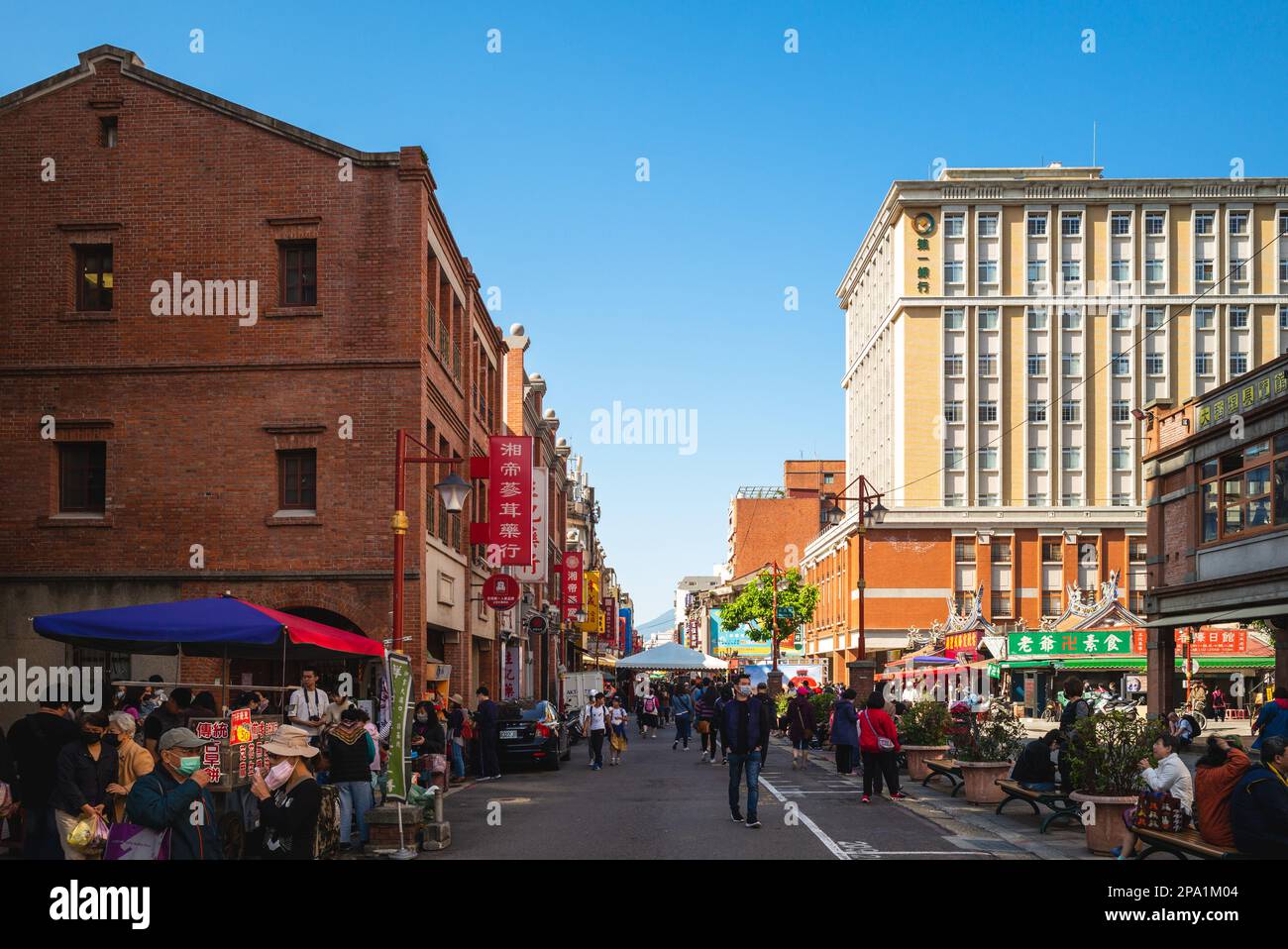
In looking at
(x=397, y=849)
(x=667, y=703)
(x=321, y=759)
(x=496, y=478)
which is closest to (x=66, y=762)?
(x=321, y=759)

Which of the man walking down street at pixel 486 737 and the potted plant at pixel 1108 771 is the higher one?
the potted plant at pixel 1108 771

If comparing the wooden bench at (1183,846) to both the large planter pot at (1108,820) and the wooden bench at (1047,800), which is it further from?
the wooden bench at (1047,800)

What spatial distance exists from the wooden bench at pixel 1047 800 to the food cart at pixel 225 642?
943 cm

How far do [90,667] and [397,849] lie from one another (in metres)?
14.3

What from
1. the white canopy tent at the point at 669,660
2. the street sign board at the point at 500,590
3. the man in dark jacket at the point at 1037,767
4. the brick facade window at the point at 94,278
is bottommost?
the white canopy tent at the point at 669,660

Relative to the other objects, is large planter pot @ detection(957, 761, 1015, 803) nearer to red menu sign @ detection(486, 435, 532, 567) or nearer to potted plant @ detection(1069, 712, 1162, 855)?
potted plant @ detection(1069, 712, 1162, 855)

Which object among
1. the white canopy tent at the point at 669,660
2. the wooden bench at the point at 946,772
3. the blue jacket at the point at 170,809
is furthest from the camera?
the white canopy tent at the point at 669,660

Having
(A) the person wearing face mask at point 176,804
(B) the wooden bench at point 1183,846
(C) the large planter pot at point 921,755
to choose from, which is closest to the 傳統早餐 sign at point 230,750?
(A) the person wearing face mask at point 176,804

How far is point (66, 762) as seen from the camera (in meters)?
11.8

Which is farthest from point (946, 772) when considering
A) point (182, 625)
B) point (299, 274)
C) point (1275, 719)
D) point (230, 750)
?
point (299, 274)

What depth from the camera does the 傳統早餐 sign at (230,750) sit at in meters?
13.4

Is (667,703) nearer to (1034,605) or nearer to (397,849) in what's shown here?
(1034,605)

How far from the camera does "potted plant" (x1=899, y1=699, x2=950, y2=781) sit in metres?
25.6

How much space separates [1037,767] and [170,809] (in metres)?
12.5
